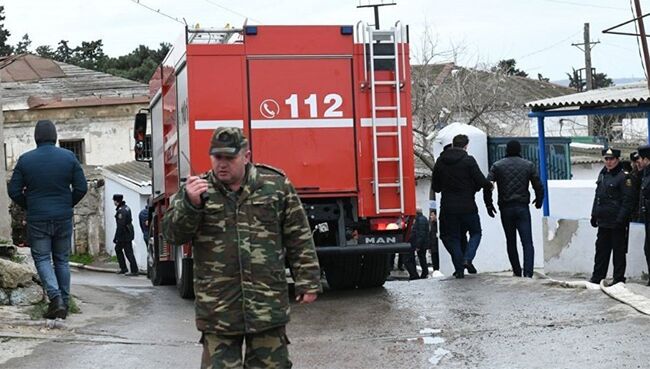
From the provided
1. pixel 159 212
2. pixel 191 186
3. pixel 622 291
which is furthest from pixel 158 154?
pixel 191 186

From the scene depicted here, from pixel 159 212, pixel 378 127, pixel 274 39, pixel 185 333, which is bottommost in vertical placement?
pixel 185 333

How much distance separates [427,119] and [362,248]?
31.4 m

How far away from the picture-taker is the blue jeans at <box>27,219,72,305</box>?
10.1 m

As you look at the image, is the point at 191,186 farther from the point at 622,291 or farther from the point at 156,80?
the point at 156,80

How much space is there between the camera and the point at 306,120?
12.0 metres

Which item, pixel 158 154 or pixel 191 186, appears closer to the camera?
pixel 191 186

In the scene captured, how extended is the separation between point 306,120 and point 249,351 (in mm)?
6172

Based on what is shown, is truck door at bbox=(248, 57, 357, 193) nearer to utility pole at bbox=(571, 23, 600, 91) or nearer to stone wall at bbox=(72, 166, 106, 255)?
stone wall at bbox=(72, 166, 106, 255)

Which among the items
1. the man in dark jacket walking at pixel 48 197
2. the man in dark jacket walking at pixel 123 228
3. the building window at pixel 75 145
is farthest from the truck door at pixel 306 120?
the building window at pixel 75 145

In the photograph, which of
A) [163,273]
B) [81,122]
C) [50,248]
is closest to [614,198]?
[50,248]

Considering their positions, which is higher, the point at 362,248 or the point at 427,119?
the point at 427,119

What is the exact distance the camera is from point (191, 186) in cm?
588

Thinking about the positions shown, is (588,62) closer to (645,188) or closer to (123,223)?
(123,223)

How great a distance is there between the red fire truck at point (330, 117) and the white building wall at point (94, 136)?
88.8ft
